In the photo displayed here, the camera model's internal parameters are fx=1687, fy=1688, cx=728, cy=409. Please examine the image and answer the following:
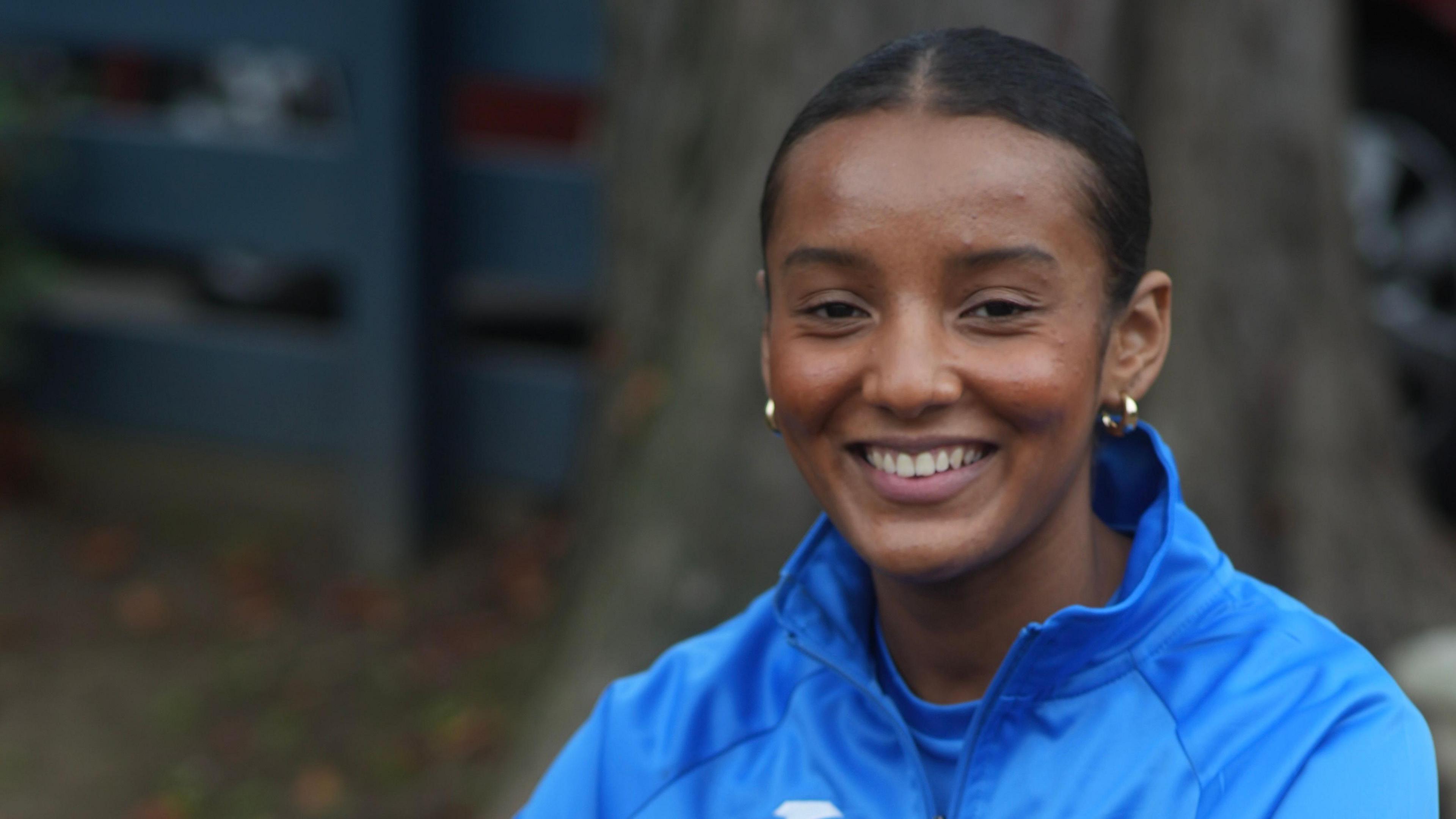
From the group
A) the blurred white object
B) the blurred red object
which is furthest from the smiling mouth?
the blurred red object

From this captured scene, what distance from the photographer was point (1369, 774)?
1694mm

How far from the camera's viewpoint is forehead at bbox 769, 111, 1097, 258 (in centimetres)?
178

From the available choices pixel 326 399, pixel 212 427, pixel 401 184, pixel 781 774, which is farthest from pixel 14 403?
pixel 781 774

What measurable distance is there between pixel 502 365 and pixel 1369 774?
425cm

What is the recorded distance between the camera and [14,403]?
6125 mm

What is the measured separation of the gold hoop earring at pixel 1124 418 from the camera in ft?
6.47

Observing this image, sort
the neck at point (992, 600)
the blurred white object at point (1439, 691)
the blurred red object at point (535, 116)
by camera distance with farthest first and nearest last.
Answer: the blurred red object at point (535, 116)
the blurred white object at point (1439, 691)
the neck at point (992, 600)

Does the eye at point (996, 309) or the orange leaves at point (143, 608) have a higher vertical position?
the eye at point (996, 309)

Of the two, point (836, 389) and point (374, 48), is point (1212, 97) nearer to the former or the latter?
point (836, 389)

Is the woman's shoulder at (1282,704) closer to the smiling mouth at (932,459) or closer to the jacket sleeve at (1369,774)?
the jacket sleeve at (1369,774)

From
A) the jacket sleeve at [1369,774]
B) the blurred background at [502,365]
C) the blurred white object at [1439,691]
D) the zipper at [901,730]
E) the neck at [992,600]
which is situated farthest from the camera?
the blurred background at [502,365]

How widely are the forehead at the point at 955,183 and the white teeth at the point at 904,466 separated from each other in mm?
241

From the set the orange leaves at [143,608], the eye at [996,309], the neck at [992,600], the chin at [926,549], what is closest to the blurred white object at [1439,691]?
the neck at [992,600]

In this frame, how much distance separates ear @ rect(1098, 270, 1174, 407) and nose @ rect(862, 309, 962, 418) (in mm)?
236
